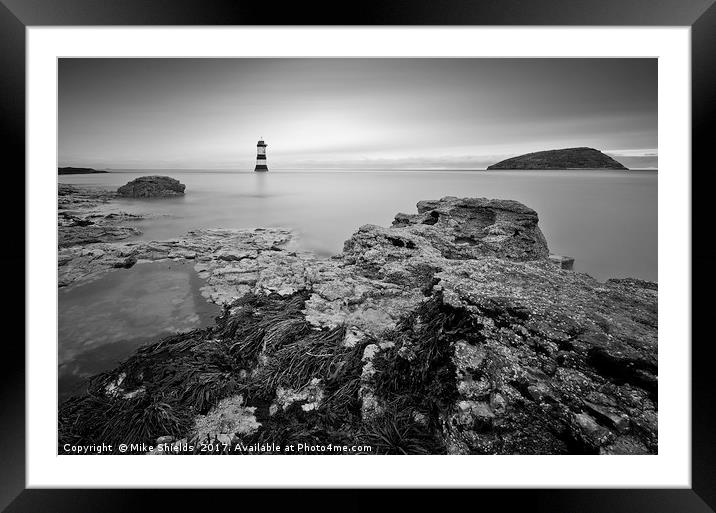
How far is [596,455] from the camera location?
1.67 m

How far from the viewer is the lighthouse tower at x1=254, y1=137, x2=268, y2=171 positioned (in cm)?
264

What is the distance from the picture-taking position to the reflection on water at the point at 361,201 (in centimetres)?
251

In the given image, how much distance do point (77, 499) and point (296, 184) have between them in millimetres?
2577

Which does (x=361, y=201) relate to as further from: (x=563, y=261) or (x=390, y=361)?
(x=563, y=261)

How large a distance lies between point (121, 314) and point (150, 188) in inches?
42.9

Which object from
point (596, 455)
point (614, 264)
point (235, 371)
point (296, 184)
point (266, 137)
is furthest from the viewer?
point (296, 184)

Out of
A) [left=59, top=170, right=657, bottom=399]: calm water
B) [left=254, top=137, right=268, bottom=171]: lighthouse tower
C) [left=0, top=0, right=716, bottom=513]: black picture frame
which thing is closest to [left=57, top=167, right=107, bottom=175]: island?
[left=59, top=170, right=657, bottom=399]: calm water

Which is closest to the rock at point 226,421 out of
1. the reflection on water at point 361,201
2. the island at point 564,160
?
the reflection on water at point 361,201

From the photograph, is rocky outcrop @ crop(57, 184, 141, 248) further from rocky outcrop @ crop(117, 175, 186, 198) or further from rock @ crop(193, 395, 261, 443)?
rock @ crop(193, 395, 261, 443)

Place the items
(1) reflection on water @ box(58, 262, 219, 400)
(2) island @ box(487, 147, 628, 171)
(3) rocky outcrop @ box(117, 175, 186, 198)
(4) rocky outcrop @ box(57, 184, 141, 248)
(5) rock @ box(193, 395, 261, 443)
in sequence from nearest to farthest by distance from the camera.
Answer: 1. (5) rock @ box(193, 395, 261, 443)
2. (1) reflection on water @ box(58, 262, 219, 400)
3. (4) rocky outcrop @ box(57, 184, 141, 248)
4. (2) island @ box(487, 147, 628, 171)
5. (3) rocky outcrop @ box(117, 175, 186, 198)

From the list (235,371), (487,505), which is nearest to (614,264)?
(487,505)

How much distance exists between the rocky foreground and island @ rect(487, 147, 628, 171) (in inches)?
26.9

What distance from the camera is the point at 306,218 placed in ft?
9.25
